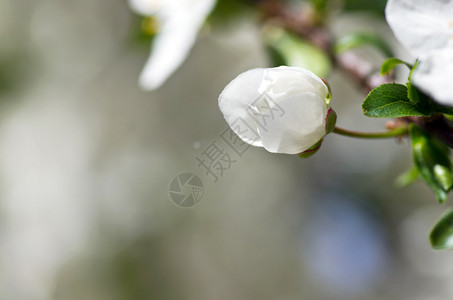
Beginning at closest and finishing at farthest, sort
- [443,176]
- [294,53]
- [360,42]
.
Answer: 1. [443,176]
2. [360,42]
3. [294,53]

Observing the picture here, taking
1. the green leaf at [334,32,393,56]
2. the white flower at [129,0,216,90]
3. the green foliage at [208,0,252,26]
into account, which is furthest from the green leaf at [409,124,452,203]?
the green foliage at [208,0,252,26]

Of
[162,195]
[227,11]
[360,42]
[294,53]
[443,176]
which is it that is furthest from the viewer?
[162,195]

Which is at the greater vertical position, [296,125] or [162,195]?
[296,125]

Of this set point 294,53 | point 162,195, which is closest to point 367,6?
point 294,53

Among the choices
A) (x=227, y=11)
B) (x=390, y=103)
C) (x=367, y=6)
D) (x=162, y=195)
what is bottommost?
(x=162, y=195)

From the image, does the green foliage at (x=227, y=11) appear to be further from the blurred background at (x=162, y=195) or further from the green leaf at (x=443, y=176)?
the blurred background at (x=162, y=195)

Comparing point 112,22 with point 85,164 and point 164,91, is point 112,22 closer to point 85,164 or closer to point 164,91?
point 164,91

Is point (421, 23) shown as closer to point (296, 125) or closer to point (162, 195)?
point (296, 125)

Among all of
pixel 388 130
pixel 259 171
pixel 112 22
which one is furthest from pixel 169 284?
pixel 388 130
